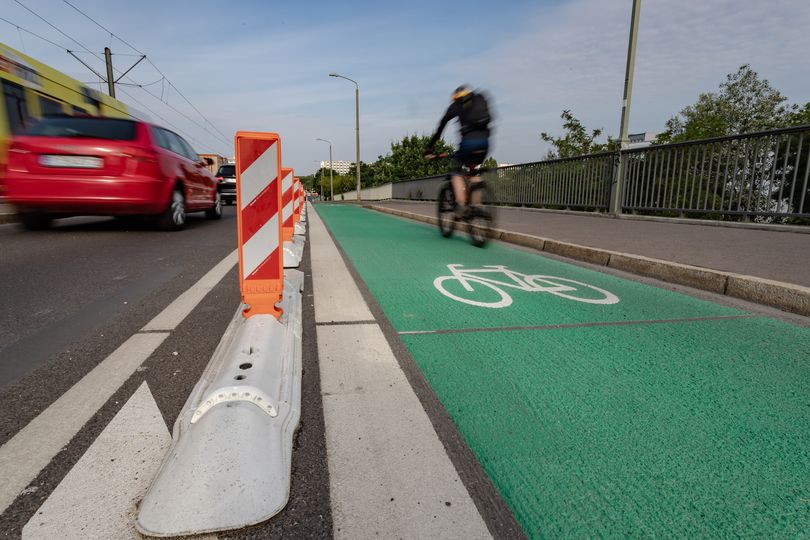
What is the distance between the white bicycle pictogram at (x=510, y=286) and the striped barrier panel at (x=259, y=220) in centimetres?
→ 153

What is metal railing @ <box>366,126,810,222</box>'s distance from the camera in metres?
7.62

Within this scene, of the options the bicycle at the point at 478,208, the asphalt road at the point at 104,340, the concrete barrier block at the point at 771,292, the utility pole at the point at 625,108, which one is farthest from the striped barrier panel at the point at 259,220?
the utility pole at the point at 625,108

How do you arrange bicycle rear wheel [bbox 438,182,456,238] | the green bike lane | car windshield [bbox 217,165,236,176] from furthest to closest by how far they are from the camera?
car windshield [bbox 217,165,236,176]
bicycle rear wheel [bbox 438,182,456,238]
the green bike lane

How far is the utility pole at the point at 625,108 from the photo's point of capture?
32.1ft

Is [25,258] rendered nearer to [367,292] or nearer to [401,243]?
[367,292]

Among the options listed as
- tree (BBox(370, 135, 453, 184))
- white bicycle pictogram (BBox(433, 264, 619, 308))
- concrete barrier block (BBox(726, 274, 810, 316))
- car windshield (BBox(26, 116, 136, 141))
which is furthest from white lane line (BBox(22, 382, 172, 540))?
tree (BBox(370, 135, 453, 184))

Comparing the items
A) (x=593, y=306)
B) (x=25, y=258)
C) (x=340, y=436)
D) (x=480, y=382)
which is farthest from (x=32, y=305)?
(x=593, y=306)

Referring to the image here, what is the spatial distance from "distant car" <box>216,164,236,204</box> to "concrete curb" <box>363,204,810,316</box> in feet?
55.7

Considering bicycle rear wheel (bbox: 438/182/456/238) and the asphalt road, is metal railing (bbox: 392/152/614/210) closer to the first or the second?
bicycle rear wheel (bbox: 438/182/456/238)

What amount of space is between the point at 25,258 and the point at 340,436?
544 cm

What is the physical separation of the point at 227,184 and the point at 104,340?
1911cm

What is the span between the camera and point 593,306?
11.4 ft

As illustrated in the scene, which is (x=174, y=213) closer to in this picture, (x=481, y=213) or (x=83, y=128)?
(x=83, y=128)

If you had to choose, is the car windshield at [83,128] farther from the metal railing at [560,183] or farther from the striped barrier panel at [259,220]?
the metal railing at [560,183]
